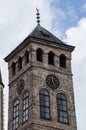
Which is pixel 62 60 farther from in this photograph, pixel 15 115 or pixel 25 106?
pixel 15 115

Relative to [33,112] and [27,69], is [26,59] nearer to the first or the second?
[27,69]

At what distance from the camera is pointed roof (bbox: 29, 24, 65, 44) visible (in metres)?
72.2

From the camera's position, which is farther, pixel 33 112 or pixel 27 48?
pixel 27 48

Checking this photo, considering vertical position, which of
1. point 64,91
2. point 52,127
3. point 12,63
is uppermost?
point 12,63

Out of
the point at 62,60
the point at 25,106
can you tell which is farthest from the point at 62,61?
the point at 25,106

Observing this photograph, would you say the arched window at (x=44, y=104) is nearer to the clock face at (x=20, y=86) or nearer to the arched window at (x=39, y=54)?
the clock face at (x=20, y=86)

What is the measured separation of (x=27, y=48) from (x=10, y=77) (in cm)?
458

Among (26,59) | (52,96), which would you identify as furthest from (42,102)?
(26,59)

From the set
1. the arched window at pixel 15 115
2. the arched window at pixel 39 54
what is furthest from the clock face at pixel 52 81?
the arched window at pixel 15 115

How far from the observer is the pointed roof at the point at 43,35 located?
72188mm

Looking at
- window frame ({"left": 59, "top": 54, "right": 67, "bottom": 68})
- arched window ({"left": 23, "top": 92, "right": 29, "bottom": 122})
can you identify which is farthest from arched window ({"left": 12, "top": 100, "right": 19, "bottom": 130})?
window frame ({"left": 59, "top": 54, "right": 67, "bottom": 68})

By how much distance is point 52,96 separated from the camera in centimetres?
6912

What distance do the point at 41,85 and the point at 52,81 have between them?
1.72 meters

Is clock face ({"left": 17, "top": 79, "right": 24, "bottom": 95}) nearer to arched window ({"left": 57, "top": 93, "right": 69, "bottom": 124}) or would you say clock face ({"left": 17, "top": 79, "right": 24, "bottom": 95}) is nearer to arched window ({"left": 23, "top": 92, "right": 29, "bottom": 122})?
arched window ({"left": 23, "top": 92, "right": 29, "bottom": 122})
